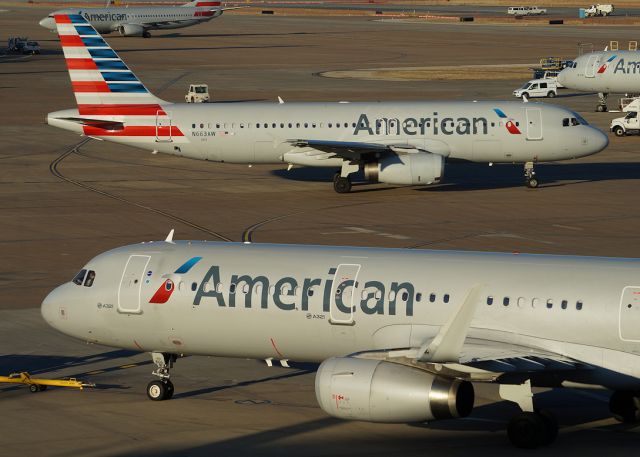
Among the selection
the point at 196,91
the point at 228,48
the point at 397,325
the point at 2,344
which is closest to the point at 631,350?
the point at 397,325

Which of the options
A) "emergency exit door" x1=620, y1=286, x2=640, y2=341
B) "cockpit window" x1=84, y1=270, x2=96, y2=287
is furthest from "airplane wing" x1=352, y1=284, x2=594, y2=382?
"cockpit window" x1=84, y1=270, x2=96, y2=287

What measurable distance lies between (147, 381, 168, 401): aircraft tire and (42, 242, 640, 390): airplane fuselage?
2.98ft

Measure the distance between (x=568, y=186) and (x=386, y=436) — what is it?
40.3 metres

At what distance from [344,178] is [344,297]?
116ft

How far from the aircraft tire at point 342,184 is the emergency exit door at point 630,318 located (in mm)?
37273

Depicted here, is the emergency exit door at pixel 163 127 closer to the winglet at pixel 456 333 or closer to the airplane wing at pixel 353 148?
the airplane wing at pixel 353 148

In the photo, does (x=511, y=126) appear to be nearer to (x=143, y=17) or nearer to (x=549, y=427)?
(x=549, y=427)

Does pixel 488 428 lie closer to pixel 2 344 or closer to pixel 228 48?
pixel 2 344

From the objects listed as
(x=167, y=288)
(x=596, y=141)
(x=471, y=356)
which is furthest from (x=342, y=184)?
(x=471, y=356)

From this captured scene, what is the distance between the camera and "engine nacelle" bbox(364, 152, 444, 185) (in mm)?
61625

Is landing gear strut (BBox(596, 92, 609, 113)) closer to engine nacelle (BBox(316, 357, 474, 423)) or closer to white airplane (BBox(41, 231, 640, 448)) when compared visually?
white airplane (BBox(41, 231, 640, 448))

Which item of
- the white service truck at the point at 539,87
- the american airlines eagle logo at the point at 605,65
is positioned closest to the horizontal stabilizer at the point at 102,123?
the american airlines eagle logo at the point at 605,65

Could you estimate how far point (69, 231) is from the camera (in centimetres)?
5369

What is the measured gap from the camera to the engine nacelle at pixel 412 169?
202 feet
